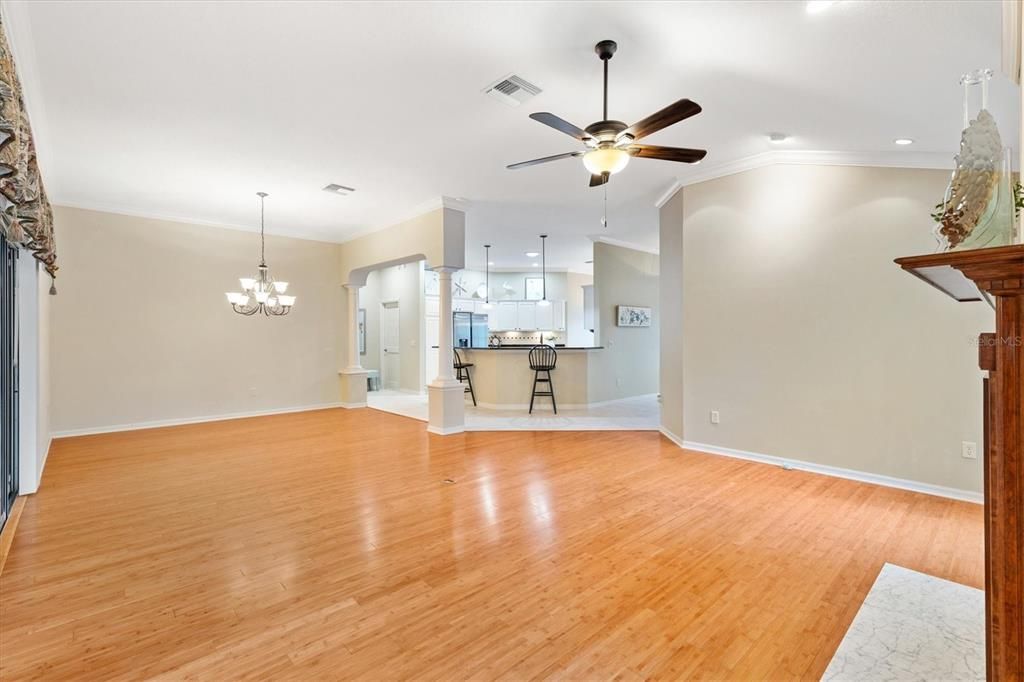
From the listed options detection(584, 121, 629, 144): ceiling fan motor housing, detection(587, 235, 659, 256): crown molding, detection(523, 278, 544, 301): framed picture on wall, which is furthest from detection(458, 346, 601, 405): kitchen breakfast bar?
detection(584, 121, 629, 144): ceiling fan motor housing

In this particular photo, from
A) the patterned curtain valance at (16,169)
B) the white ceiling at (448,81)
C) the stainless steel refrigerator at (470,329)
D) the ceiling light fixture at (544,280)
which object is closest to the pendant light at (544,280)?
the ceiling light fixture at (544,280)

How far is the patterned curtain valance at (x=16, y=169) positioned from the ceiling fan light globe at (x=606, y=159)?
2693 millimetres

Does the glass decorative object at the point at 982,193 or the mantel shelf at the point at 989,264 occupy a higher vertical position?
the glass decorative object at the point at 982,193

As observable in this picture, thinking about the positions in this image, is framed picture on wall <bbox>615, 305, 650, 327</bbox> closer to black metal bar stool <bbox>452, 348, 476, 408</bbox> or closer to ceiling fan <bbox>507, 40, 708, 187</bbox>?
black metal bar stool <bbox>452, 348, 476, 408</bbox>

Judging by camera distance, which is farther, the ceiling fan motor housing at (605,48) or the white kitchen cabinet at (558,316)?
the white kitchen cabinet at (558,316)

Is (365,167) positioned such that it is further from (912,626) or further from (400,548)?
(912,626)

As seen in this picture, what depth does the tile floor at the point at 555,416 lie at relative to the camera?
251 inches

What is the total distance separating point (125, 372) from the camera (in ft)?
20.5

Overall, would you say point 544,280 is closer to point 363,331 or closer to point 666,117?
point 363,331

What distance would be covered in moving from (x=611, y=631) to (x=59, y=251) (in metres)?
7.51

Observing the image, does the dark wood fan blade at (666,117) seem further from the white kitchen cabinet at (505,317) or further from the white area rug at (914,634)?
the white kitchen cabinet at (505,317)

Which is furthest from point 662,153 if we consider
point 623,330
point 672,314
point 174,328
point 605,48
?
point 174,328

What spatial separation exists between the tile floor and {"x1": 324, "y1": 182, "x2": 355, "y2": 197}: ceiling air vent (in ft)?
10.9

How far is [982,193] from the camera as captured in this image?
4.05 ft
